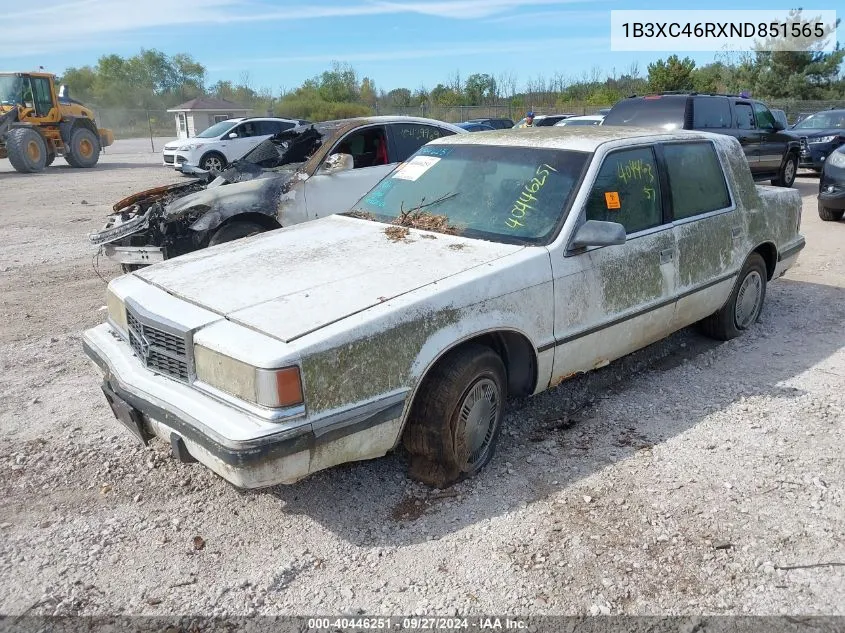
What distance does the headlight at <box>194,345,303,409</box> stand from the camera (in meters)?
2.71

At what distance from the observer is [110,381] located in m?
3.46

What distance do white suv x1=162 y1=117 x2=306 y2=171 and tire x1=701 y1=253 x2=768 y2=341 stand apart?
1621cm

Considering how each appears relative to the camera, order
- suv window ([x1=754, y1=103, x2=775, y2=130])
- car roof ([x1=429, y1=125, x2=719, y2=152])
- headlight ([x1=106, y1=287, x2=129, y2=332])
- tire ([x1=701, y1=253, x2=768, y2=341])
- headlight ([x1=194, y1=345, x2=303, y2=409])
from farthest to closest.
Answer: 1. suv window ([x1=754, y1=103, x2=775, y2=130])
2. tire ([x1=701, y1=253, x2=768, y2=341])
3. car roof ([x1=429, y1=125, x2=719, y2=152])
4. headlight ([x1=106, y1=287, x2=129, y2=332])
5. headlight ([x1=194, y1=345, x2=303, y2=409])

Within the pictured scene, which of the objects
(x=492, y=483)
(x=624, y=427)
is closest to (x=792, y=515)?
(x=624, y=427)

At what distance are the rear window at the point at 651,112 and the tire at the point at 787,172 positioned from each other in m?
4.02

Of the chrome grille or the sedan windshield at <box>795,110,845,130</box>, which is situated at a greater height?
the sedan windshield at <box>795,110,845,130</box>

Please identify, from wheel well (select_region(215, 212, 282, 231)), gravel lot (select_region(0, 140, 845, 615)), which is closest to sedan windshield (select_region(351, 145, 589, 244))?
gravel lot (select_region(0, 140, 845, 615))

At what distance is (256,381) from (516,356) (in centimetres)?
152

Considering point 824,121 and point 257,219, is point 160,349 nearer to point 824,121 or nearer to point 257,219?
point 257,219

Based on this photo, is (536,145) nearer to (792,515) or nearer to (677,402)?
(677,402)

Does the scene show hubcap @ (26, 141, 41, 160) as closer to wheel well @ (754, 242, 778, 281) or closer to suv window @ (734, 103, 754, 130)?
suv window @ (734, 103, 754, 130)

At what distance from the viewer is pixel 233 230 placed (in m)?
6.76

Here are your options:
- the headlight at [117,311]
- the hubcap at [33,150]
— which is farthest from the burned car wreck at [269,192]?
the hubcap at [33,150]

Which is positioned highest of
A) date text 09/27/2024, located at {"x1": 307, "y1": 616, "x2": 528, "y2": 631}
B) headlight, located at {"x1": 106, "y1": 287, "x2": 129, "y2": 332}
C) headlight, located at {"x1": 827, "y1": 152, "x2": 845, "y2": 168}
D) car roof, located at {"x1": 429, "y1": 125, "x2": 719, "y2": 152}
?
car roof, located at {"x1": 429, "y1": 125, "x2": 719, "y2": 152}
